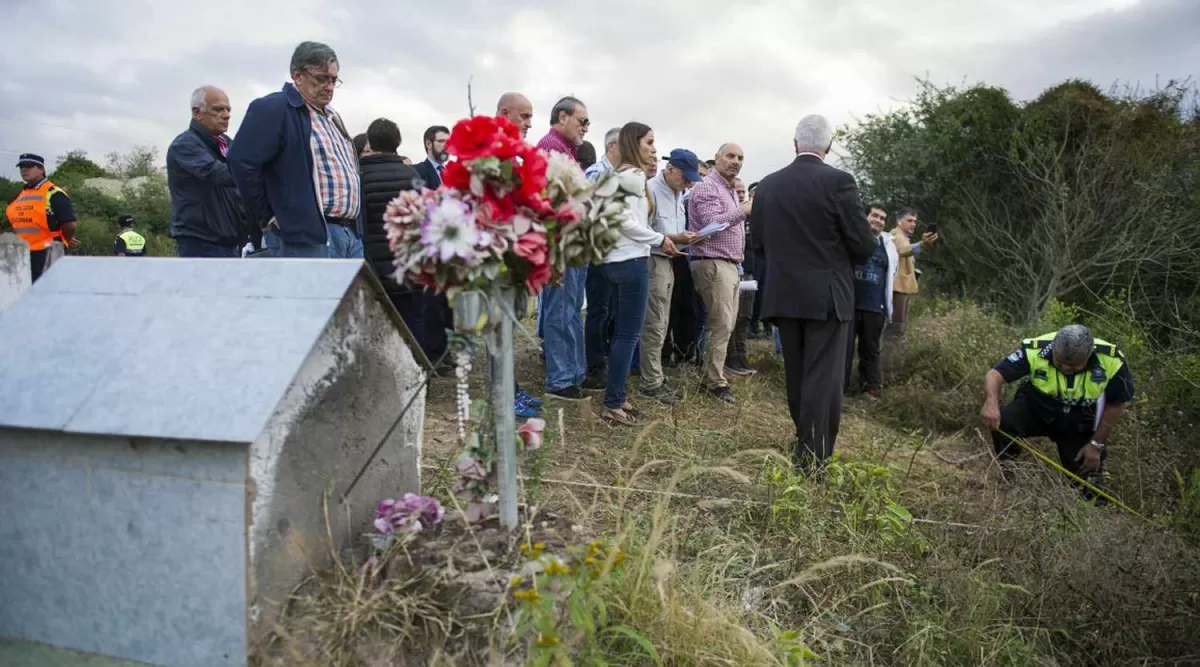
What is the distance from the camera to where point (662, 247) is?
5.73 meters

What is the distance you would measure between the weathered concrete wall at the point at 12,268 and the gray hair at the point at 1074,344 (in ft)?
25.3

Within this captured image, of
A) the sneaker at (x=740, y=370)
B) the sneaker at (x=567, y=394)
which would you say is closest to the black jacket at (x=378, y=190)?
the sneaker at (x=567, y=394)

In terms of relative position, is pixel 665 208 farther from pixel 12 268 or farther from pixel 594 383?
pixel 12 268

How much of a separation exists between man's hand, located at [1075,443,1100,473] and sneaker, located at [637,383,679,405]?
2512mm

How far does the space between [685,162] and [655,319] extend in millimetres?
1142

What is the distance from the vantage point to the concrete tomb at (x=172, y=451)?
Answer: 2281 mm

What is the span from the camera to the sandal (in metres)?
5.42

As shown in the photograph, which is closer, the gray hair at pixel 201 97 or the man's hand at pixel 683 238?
the gray hair at pixel 201 97

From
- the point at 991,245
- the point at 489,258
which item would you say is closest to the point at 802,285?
the point at 489,258

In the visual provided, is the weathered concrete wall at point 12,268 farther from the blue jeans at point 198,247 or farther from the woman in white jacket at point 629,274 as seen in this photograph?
the woman in white jacket at point 629,274

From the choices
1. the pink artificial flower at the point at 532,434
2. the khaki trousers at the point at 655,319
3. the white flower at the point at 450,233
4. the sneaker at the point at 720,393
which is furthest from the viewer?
the sneaker at the point at 720,393

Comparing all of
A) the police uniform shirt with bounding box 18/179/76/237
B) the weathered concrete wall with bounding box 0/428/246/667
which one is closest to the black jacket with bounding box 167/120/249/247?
the weathered concrete wall with bounding box 0/428/246/667

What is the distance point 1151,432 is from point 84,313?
235 inches

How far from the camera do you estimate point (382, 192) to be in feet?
17.8
